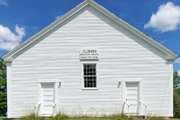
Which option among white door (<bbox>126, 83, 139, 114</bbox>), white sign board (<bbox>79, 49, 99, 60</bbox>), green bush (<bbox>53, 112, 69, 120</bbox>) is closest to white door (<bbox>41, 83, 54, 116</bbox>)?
green bush (<bbox>53, 112, 69, 120</bbox>)

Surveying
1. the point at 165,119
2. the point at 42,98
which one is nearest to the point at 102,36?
the point at 42,98

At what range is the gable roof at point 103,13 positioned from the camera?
7.70m

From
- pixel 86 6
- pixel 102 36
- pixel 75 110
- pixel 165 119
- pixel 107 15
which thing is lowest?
pixel 165 119

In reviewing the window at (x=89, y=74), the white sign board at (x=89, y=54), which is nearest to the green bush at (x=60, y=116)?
the window at (x=89, y=74)

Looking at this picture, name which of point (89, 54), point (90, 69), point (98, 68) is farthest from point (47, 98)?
point (89, 54)

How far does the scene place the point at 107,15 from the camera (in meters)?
7.89

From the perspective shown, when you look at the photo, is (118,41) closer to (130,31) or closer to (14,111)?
(130,31)

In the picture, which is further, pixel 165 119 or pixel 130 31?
pixel 130 31

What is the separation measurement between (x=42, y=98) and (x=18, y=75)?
2.27 m

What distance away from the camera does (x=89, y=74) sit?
310 inches

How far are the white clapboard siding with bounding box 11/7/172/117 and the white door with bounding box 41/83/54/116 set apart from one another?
0.52 m

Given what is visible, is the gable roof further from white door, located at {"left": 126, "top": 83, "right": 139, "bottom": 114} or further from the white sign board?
white door, located at {"left": 126, "top": 83, "right": 139, "bottom": 114}

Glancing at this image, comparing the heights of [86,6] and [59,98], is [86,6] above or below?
above

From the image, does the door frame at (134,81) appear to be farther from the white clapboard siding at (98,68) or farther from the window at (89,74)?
the window at (89,74)
